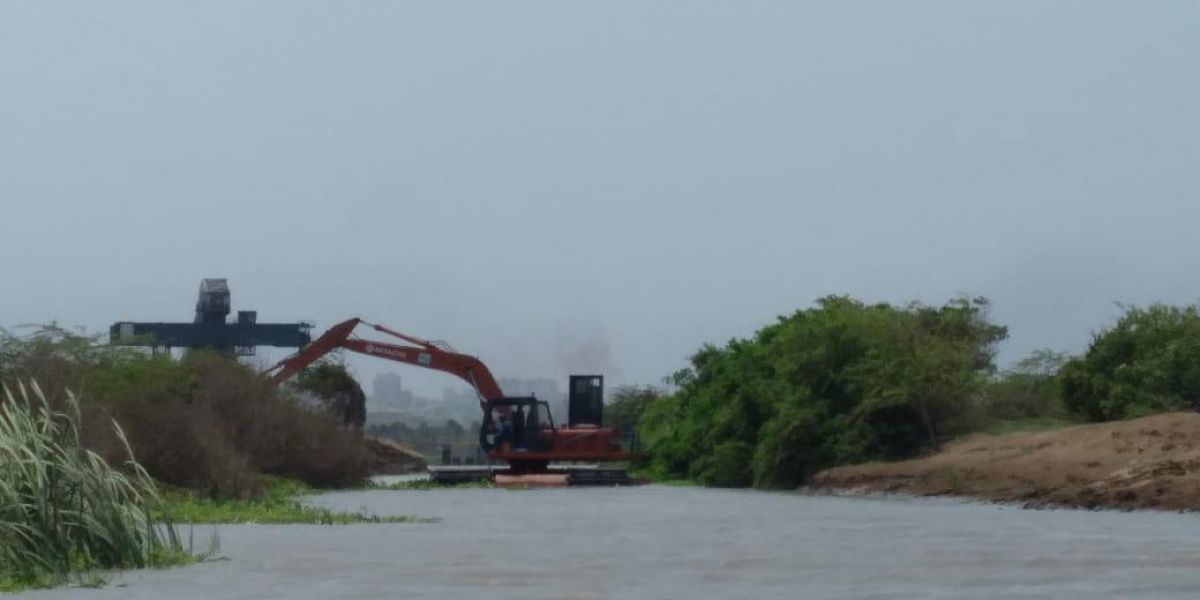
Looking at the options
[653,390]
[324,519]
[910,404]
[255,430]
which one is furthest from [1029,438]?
[653,390]

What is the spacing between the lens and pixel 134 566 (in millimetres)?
17141

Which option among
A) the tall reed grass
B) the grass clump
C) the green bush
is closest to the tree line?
the green bush

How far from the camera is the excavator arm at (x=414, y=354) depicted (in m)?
56.4

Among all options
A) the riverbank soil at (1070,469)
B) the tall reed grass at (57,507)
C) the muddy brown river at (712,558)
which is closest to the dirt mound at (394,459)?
the riverbank soil at (1070,469)

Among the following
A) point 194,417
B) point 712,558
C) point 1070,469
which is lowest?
point 712,558

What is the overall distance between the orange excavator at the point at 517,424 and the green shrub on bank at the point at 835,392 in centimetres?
294

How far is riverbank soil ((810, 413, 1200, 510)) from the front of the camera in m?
28.3

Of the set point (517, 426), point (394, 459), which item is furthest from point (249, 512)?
point (394, 459)

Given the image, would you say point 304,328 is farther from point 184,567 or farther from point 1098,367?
point 184,567

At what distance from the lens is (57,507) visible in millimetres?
16219

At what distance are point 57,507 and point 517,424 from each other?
36561mm

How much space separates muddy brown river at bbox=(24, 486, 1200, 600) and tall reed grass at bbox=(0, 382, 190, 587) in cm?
47

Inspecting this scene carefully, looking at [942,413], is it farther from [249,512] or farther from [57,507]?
[57,507]

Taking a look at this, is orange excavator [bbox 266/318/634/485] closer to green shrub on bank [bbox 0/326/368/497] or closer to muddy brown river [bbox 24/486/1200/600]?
green shrub on bank [bbox 0/326/368/497]
